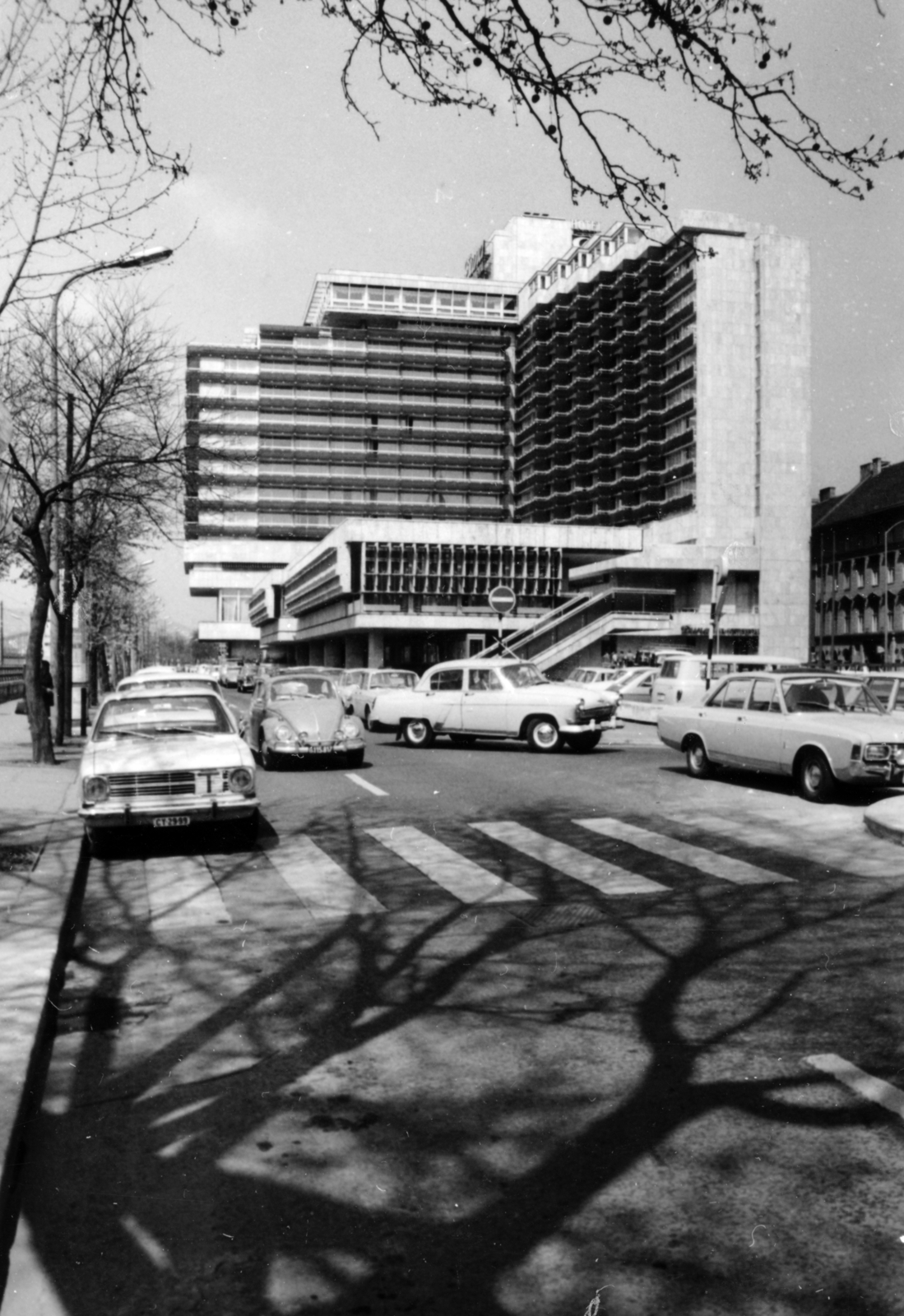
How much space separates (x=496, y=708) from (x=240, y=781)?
34.1 feet

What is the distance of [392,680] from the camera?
94.4ft

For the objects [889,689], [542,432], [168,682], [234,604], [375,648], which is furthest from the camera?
[234,604]

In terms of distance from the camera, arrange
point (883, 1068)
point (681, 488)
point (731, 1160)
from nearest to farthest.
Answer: point (731, 1160) < point (883, 1068) < point (681, 488)

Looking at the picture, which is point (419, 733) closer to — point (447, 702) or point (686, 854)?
point (447, 702)

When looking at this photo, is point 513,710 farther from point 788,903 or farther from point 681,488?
point 681,488

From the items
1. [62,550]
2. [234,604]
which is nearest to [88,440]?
[62,550]

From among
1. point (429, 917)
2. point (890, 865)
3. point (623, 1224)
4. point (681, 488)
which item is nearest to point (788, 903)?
point (890, 865)

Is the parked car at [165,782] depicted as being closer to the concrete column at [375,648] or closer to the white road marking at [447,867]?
the white road marking at [447,867]

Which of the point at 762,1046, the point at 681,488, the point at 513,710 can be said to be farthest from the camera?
the point at 681,488

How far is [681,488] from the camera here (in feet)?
291

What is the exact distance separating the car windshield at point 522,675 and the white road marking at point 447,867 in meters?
9.25

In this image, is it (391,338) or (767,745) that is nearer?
(767,745)

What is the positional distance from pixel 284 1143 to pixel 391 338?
392ft

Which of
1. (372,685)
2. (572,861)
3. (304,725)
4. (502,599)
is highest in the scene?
(502,599)
